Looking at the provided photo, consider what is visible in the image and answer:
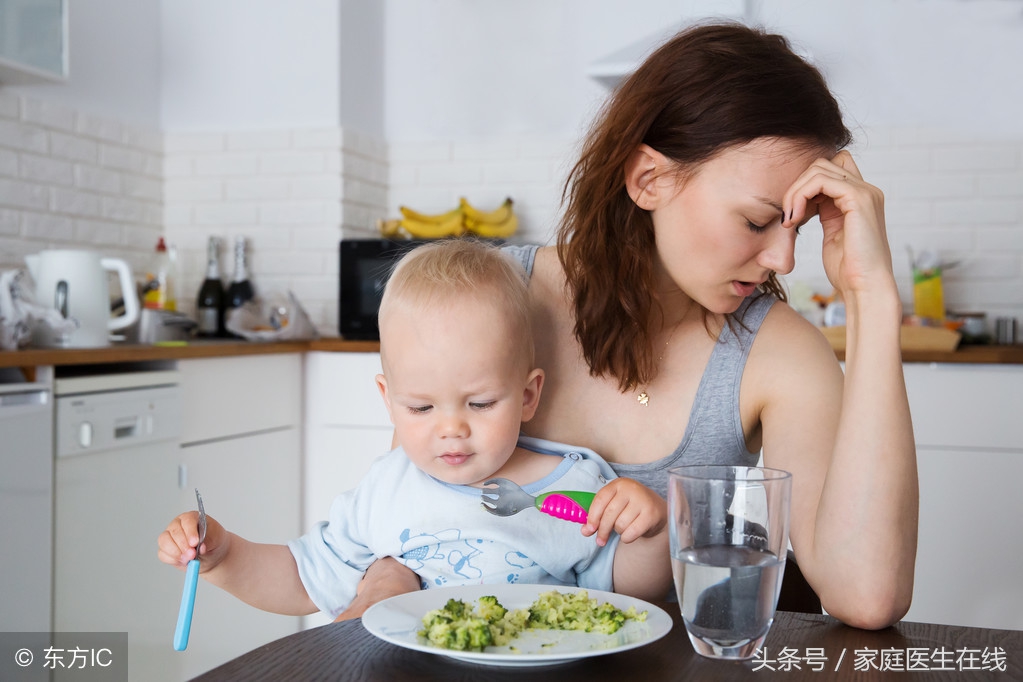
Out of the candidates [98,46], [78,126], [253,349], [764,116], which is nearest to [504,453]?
[764,116]

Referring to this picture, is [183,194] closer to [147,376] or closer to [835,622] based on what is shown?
[147,376]

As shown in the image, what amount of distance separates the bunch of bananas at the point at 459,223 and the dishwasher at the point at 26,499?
1635mm

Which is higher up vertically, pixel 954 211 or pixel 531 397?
pixel 954 211

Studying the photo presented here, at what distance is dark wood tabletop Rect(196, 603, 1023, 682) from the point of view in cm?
72

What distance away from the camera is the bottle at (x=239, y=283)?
3.44 m

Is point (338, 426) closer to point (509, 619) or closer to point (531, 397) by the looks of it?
point (531, 397)

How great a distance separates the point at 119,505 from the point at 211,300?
1284 mm

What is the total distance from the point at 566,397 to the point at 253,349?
166cm

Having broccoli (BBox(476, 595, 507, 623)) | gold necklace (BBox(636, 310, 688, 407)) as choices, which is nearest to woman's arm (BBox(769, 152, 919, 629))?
gold necklace (BBox(636, 310, 688, 407))

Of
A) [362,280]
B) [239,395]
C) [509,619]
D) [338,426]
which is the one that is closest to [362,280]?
[362,280]

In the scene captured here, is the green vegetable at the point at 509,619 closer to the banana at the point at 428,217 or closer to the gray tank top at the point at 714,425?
the gray tank top at the point at 714,425

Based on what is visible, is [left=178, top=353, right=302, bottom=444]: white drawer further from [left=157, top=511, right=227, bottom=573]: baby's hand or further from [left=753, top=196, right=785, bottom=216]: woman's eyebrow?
[left=753, top=196, right=785, bottom=216]: woman's eyebrow

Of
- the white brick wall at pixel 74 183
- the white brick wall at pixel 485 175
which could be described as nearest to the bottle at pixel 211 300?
the white brick wall at pixel 74 183

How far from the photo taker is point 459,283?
1.11m
